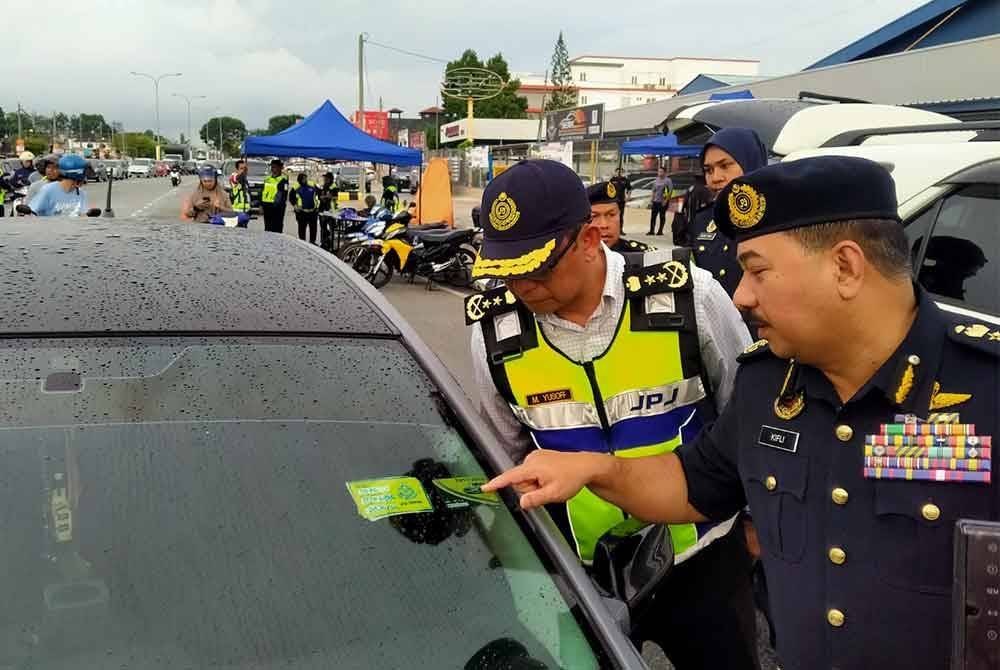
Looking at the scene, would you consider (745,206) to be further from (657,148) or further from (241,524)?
(657,148)

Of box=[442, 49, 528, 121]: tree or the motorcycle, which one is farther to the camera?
box=[442, 49, 528, 121]: tree

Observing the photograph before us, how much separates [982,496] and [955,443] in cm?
8

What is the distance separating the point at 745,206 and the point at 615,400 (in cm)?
65

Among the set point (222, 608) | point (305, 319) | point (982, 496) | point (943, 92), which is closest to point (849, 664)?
point (982, 496)

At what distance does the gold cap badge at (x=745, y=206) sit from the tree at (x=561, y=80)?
65385mm

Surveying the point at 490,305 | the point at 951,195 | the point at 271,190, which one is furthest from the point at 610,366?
the point at 271,190

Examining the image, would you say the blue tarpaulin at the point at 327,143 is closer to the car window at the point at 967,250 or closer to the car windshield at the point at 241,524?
the car window at the point at 967,250

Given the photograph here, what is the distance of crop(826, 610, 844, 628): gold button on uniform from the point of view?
130 cm

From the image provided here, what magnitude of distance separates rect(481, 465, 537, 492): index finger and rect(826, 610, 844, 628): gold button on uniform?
0.55 m

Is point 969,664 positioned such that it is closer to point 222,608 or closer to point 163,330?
point 222,608

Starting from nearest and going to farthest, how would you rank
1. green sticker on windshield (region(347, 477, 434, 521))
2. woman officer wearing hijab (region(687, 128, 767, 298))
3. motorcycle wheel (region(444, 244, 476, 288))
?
1. green sticker on windshield (region(347, 477, 434, 521))
2. woman officer wearing hijab (region(687, 128, 767, 298))
3. motorcycle wheel (region(444, 244, 476, 288))

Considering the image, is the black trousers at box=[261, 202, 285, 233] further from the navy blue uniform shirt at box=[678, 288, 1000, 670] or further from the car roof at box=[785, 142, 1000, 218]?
the navy blue uniform shirt at box=[678, 288, 1000, 670]

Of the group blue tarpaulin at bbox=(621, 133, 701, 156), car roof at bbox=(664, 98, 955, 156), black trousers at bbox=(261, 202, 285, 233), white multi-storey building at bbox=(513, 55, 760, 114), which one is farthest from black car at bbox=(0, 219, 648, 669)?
white multi-storey building at bbox=(513, 55, 760, 114)

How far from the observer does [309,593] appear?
1363 millimetres
